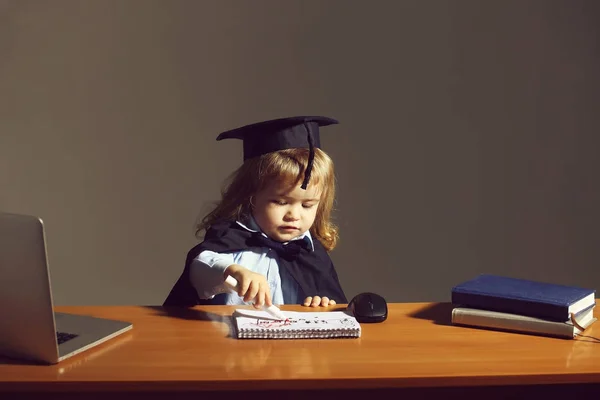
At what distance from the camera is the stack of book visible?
1.95m

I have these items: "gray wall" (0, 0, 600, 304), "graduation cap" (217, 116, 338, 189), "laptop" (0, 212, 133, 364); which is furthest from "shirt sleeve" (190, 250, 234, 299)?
"gray wall" (0, 0, 600, 304)

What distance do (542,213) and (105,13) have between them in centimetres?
222

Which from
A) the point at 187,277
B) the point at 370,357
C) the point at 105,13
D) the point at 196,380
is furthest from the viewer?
the point at 105,13

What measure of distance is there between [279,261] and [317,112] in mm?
1468

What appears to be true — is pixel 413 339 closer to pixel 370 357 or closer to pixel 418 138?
pixel 370 357

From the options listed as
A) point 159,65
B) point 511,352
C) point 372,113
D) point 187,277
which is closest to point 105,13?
point 159,65

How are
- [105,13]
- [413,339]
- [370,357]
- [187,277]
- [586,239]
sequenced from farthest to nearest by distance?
Answer: 1. [586,239]
2. [105,13]
3. [187,277]
4. [413,339]
5. [370,357]

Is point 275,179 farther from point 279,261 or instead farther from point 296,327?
point 296,327

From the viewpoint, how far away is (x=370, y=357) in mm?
1786

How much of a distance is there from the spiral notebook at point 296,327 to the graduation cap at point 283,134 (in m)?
0.57

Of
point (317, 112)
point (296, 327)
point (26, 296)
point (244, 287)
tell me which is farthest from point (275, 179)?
point (317, 112)

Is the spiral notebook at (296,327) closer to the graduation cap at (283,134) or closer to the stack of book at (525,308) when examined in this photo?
the stack of book at (525,308)

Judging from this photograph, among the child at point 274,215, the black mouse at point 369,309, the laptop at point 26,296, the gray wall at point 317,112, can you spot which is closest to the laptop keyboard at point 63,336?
the laptop at point 26,296

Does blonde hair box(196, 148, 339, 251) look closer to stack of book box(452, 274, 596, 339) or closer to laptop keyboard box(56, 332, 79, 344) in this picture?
stack of book box(452, 274, 596, 339)
